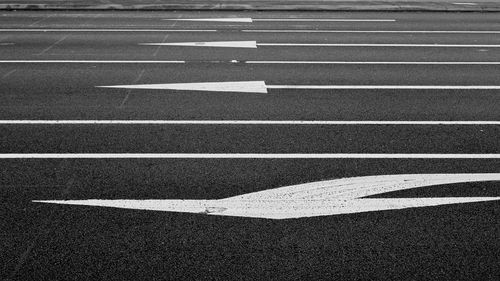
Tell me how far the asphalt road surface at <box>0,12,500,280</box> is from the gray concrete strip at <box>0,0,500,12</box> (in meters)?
5.32

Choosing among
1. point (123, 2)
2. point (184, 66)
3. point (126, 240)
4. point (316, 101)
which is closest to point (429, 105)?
point (316, 101)

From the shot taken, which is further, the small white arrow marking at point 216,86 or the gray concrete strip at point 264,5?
the gray concrete strip at point 264,5

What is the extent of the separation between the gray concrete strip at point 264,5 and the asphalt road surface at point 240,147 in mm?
5316

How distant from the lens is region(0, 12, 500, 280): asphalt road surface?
5488mm

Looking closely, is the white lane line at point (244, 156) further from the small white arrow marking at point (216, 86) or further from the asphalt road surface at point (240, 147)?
the small white arrow marking at point (216, 86)

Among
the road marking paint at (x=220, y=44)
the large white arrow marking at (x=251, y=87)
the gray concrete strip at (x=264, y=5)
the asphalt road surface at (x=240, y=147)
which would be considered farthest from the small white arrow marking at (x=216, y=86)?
Result: the gray concrete strip at (x=264, y=5)

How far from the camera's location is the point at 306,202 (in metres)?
6.60

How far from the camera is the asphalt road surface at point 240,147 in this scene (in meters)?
5.49

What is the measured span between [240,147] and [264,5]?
47.6 ft

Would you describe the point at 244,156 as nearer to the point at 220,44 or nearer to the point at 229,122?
the point at 229,122

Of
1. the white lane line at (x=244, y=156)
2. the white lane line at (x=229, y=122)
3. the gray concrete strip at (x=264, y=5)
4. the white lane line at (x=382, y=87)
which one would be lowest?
the gray concrete strip at (x=264, y=5)

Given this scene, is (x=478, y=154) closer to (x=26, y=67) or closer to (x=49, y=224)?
(x=49, y=224)

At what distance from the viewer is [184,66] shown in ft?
41.7

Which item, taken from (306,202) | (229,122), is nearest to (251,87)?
(229,122)
